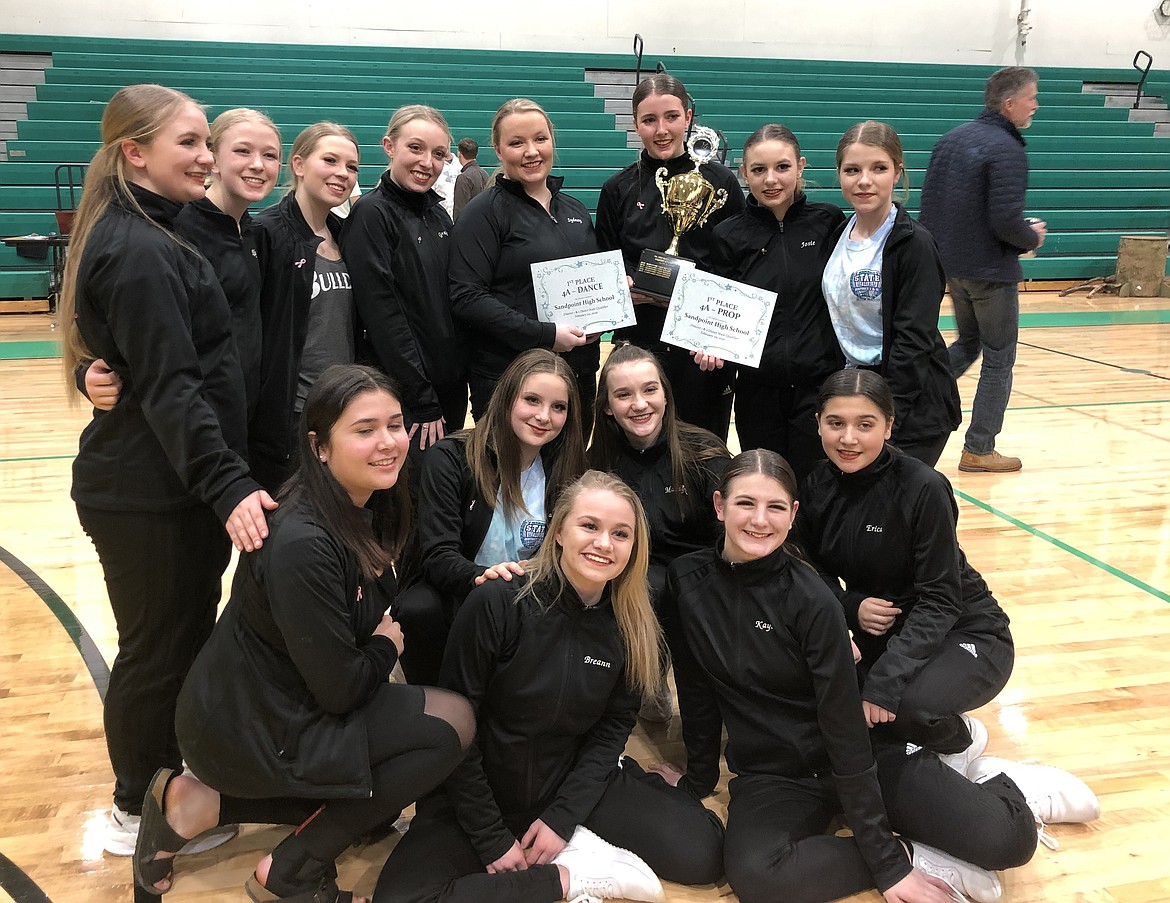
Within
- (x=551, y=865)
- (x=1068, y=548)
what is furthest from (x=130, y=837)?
(x=1068, y=548)

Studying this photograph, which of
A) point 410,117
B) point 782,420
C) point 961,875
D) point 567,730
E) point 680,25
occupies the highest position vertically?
point 680,25

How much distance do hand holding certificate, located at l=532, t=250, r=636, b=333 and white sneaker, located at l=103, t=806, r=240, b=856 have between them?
1.42 metres

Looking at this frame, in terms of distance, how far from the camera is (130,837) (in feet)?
6.52

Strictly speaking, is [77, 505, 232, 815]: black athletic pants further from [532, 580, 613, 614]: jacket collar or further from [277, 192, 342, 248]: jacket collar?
[277, 192, 342, 248]: jacket collar

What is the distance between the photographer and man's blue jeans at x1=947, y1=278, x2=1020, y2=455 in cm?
420

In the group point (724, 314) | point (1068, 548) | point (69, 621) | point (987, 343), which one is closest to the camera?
point (724, 314)

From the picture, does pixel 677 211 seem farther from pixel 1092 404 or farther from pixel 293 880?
pixel 1092 404

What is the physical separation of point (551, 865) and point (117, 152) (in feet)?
5.00

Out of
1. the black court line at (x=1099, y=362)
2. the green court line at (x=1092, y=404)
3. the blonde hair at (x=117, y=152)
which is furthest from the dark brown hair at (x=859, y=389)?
the black court line at (x=1099, y=362)

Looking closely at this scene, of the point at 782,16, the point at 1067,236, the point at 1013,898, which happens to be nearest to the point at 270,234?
the point at 1013,898

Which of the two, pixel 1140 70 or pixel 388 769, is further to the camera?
pixel 1140 70

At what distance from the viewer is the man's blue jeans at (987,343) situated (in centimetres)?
420

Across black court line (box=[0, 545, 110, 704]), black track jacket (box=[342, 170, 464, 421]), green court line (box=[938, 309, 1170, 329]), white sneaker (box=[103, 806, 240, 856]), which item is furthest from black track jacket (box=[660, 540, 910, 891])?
green court line (box=[938, 309, 1170, 329])

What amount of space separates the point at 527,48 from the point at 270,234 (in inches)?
401
